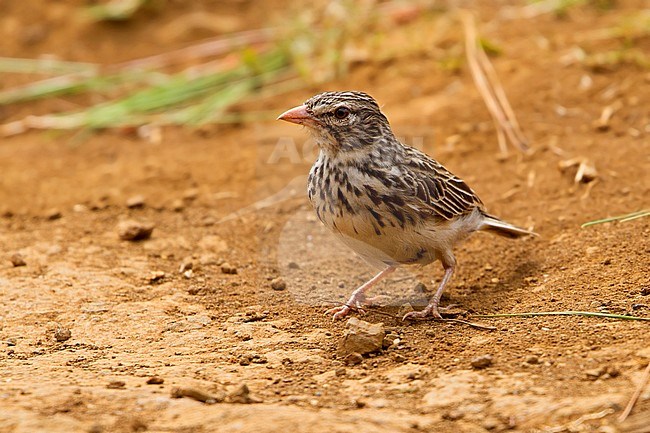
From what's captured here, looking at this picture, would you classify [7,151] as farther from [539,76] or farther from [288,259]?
[539,76]

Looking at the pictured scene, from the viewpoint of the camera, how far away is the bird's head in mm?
4477

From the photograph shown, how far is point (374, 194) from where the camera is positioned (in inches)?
168

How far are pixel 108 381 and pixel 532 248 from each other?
2.76 meters

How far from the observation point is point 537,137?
6.43 metres

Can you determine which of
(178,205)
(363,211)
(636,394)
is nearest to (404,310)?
(363,211)

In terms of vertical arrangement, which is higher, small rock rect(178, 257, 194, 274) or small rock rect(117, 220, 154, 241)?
small rock rect(117, 220, 154, 241)

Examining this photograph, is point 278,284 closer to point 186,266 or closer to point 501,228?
point 186,266

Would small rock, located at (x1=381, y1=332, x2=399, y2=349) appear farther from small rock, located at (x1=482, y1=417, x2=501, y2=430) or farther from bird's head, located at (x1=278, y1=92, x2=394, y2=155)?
bird's head, located at (x1=278, y1=92, x2=394, y2=155)

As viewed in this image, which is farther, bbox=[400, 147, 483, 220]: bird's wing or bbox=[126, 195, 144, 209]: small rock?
bbox=[126, 195, 144, 209]: small rock

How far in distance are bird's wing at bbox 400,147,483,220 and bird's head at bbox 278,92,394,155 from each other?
25 centimetres

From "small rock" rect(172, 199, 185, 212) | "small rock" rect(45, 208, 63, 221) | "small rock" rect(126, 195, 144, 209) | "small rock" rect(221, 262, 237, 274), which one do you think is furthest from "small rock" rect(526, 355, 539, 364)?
"small rock" rect(45, 208, 63, 221)

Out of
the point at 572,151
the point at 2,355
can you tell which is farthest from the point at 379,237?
the point at 572,151

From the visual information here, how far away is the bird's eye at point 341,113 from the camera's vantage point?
14.8ft

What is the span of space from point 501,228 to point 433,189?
68 centimetres
